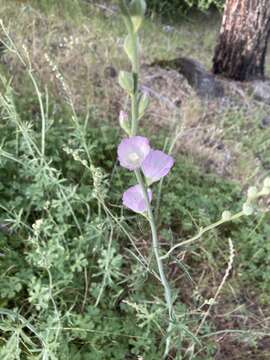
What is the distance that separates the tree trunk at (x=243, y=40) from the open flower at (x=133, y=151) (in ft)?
9.64

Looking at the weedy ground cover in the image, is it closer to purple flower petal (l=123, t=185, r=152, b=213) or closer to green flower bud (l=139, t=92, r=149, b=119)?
purple flower petal (l=123, t=185, r=152, b=213)

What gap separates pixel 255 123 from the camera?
9.66ft

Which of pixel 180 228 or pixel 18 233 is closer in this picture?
pixel 18 233

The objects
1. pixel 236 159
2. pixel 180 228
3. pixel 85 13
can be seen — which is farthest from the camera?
pixel 85 13

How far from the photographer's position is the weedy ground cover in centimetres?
147

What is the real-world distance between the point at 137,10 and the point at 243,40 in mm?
3027

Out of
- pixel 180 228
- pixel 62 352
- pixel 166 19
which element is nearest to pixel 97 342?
pixel 62 352

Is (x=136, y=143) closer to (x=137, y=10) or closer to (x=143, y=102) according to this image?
(x=143, y=102)

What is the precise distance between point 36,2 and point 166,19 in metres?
2.11

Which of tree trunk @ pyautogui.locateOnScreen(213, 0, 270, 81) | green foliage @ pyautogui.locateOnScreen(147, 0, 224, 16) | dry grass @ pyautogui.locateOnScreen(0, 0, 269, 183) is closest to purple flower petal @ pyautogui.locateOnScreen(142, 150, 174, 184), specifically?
dry grass @ pyautogui.locateOnScreen(0, 0, 269, 183)

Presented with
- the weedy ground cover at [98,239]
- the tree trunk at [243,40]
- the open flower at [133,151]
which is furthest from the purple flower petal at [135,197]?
the tree trunk at [243,40]

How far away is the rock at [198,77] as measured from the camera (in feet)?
10.6

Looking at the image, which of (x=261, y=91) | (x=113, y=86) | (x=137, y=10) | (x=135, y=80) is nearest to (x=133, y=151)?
(x=135, y=80)

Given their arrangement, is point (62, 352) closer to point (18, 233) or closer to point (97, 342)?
point (97, 342)
